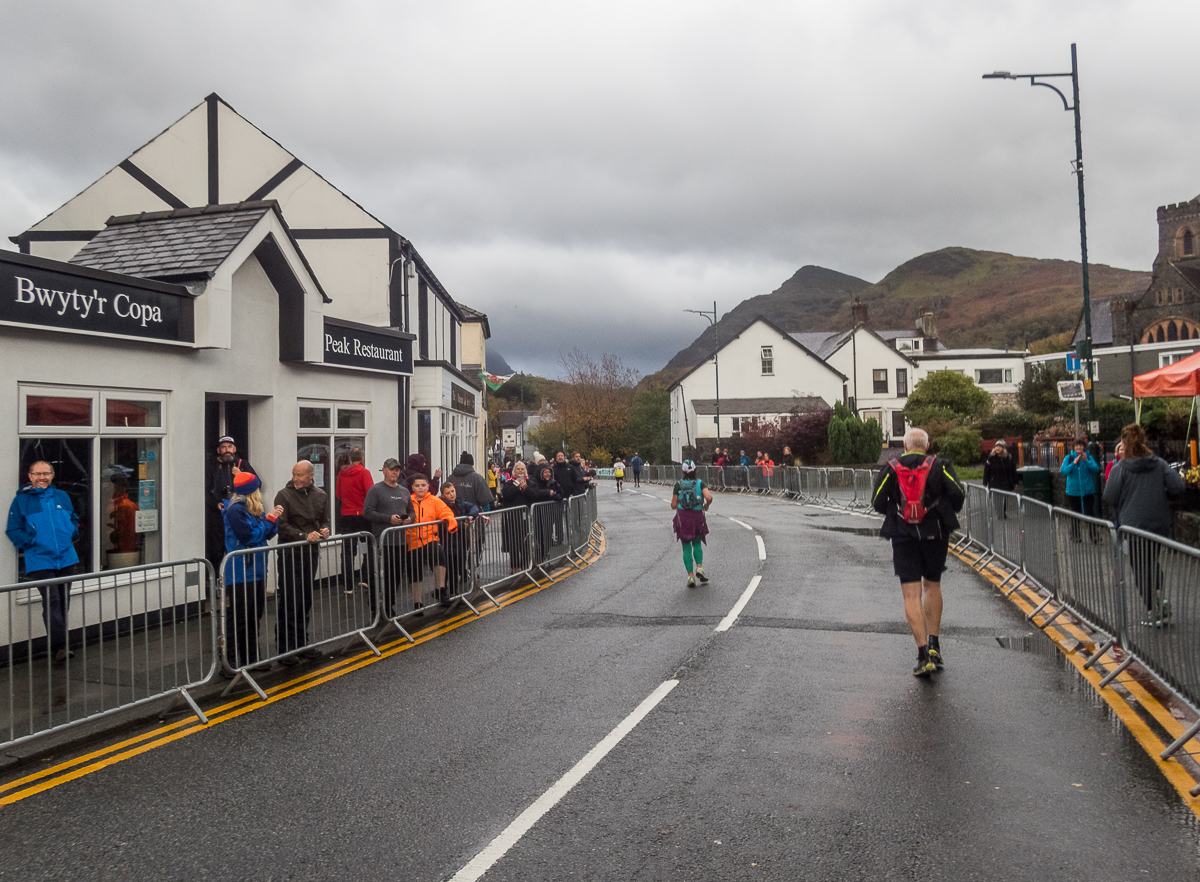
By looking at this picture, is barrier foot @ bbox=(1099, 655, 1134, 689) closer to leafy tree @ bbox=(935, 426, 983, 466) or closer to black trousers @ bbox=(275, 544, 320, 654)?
black trousers @ bbox=(275, 544, 320, 654)

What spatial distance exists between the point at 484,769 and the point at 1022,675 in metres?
4.49

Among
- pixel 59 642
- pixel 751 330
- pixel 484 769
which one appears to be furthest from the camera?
pixel 751 330

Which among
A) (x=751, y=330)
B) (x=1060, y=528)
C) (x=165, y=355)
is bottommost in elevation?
(x=1060, y=528)

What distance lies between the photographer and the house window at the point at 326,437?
13930 mm

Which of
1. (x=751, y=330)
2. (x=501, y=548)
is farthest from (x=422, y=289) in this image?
(x=751, y=330)

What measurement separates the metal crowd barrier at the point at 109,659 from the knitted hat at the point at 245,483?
0.72 m

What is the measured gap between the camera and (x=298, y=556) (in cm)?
866

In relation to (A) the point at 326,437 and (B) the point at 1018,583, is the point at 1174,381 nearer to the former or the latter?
(B) the point at 1018,583

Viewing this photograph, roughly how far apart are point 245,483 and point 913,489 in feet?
18.2

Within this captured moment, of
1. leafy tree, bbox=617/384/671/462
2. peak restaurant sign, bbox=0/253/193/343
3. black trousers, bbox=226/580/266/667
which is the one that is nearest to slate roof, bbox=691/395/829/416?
leafy tree, bbox=617/384/671/462

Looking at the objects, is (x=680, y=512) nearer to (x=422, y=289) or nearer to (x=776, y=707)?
(x=776, y=707)

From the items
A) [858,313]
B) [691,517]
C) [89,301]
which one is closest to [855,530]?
[691,517]

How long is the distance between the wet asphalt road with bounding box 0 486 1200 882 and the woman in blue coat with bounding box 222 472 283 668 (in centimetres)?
99

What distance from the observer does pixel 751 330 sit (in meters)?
65.8
